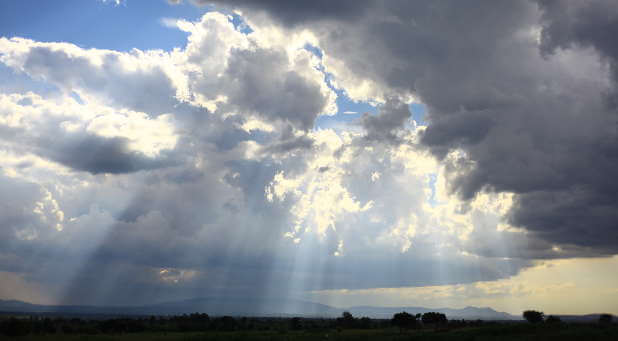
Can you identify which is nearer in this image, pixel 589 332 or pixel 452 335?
pixel 589 332

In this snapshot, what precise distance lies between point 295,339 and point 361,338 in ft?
58.6

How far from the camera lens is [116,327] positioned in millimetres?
171625

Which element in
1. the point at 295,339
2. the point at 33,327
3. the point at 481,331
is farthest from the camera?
→ the point at 33,327

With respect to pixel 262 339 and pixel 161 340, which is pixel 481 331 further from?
pixel 161 340

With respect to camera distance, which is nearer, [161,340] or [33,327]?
[161,340]

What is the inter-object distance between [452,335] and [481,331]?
18923 mm

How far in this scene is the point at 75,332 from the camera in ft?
504

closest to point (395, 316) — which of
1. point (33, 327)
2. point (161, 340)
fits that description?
point (161, 340)

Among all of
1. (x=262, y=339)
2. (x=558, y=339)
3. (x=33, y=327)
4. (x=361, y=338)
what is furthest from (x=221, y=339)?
(x=558, y=339)

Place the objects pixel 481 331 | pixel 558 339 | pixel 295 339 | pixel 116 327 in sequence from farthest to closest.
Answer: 1. pixel 116 327
2. pixel 481 331
3. pixel 295 339
4. pixel 558 339

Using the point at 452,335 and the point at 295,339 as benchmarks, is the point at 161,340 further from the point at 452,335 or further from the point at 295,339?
the point at 452,335

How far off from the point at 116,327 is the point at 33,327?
2693cm

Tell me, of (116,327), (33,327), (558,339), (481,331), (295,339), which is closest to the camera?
(558,339)

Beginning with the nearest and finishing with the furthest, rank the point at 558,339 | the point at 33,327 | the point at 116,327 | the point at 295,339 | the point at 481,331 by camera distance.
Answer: the point at 558,339 → the point at 295,339 → the point at 481,331 → the point at 33,327 → the point at 116,327
